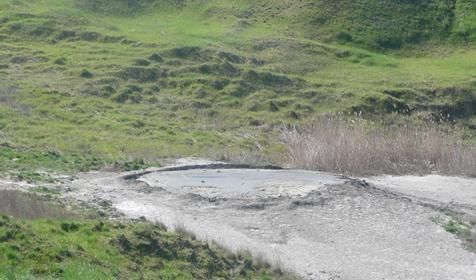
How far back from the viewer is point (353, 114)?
56500 mm

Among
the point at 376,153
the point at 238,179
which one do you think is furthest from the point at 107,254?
the point at 376,153

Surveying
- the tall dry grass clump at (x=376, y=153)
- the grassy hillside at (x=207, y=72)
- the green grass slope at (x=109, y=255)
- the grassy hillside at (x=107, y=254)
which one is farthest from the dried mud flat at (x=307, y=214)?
the grassy hillside at (x=207, y=72)

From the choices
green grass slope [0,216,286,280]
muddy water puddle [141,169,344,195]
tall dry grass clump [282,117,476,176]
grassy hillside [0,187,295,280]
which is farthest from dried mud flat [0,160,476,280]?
tall dry grass clump [282,117,476,176]

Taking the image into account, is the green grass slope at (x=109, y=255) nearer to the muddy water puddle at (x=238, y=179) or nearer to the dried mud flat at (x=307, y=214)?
the dried mud flat at (x=307, y=214)

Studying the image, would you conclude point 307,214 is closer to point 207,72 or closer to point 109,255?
point 109,255

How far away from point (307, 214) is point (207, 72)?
A: 32.9 meters

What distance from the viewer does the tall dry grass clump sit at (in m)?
39.8

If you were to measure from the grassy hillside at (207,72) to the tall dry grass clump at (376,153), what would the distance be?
4336mm

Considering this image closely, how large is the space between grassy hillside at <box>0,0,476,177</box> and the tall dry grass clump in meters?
4.34

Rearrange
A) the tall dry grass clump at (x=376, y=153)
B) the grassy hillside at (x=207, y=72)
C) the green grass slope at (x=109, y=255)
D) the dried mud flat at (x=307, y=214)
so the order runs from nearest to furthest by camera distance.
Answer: the green grass slope at (x=109, y=255), the dried mud flat at (x=307, y=214), the tall dry grass clump at (x=376, y=153), the grassy hillside at (x=207, y=72)

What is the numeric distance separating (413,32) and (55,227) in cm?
5784

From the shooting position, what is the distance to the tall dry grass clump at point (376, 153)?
39750 mm

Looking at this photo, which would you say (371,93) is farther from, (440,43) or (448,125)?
(440,43)

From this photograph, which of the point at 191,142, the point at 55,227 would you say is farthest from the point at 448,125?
the point at 55,227
